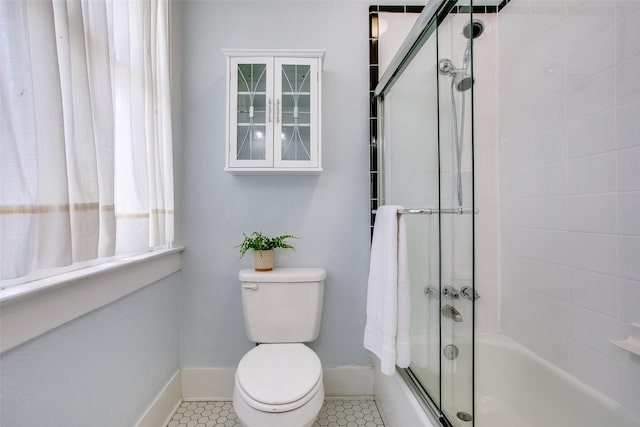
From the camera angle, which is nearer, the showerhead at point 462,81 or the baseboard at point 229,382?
the showerhead at point 462,81

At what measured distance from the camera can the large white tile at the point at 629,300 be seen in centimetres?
98

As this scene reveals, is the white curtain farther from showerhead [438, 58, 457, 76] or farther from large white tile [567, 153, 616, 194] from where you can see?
large white tile [567, 153, 616, 194]

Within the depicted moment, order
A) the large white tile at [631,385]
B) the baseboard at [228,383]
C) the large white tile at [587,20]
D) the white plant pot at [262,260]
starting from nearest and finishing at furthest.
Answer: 1. the large white tile at [631,385]
2. the large white tile at [587,20]
3. the white plant pot at [262,260]
4. the baseboard at [228,383]

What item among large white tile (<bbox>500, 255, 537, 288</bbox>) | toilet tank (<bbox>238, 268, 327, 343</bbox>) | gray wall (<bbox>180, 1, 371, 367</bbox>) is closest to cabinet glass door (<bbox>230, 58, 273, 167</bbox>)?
gray wall (<bbox>180, 1, 371, 367</bbox>)

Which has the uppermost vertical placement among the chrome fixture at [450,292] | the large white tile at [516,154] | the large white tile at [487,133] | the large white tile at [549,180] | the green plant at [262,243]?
the large white tile at [487,133]

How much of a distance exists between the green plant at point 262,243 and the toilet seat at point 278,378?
0.49 metres

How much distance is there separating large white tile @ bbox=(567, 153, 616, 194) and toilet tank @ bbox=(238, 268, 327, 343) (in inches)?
45.7

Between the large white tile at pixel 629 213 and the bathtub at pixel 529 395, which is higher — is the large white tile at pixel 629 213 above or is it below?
above

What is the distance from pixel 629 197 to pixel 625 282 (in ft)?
0.94

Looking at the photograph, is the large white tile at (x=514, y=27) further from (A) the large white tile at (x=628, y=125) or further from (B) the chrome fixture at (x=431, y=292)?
(B) the chrome fixture at (x=431, y=292)

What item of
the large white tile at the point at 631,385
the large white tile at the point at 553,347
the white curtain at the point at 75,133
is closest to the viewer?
the white curtain at the point at 75,133

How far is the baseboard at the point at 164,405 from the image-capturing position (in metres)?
1.31

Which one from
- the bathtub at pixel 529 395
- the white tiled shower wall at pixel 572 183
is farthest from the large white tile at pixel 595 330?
the bathtub at pixel 529 395

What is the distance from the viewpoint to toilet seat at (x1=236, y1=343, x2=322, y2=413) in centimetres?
105
